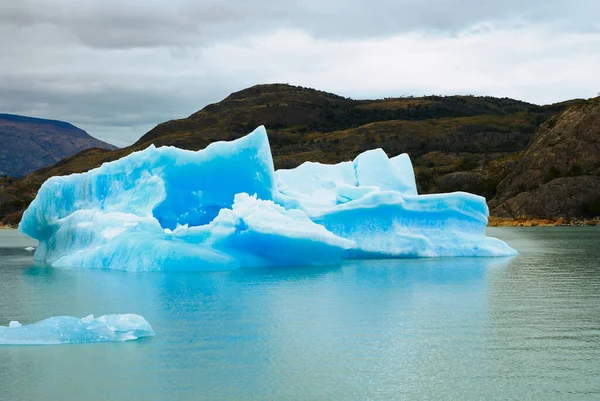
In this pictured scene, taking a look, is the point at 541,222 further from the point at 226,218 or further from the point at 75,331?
the point at 75,331

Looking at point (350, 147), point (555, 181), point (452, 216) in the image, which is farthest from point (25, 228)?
point (350, 147)

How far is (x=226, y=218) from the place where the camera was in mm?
20875

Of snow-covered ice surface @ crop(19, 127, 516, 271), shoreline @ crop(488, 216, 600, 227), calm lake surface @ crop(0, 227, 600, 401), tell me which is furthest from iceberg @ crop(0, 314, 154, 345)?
shoreline @ crop(488, 216, 600, 227)

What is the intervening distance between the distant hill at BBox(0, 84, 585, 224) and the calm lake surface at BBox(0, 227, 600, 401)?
176 feet

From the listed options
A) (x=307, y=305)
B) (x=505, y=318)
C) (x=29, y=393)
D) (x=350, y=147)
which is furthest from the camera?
(x=350, y=147)

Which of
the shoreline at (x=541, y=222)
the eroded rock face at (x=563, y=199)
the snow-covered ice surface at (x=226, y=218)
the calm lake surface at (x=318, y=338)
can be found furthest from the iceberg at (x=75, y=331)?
the eroded rock face at (x=563, y=199)

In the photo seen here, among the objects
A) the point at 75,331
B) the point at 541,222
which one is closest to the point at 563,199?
the point at 541,222

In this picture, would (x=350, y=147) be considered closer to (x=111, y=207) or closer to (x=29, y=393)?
(x=111, y=207)

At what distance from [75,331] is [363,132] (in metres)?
92.7

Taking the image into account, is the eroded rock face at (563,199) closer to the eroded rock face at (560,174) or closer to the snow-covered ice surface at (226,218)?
the eroded rock face at (560,174)

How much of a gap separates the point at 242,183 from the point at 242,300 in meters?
8.64

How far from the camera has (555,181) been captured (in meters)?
58.9

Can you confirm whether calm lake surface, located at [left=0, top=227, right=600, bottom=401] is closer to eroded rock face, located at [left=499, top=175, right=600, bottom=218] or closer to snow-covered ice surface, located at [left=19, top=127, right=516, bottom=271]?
snow-covered ice surface, located at [left=19, top=127, right=516, bottom=271]

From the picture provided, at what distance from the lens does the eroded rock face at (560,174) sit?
2247 inches
